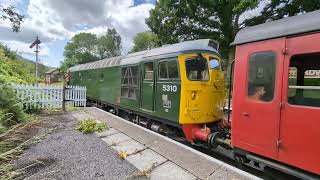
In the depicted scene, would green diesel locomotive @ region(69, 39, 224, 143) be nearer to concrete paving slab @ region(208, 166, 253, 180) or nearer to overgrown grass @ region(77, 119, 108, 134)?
overgrown grass @ region(77, 119, 108, 134)

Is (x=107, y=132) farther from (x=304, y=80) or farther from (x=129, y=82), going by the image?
(x=304, y=80)

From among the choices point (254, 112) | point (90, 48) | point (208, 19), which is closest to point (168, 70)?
point (254, 112)

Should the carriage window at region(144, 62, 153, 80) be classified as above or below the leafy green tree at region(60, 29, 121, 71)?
below

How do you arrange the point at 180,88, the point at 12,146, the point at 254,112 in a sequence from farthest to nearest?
the point at 180,88, the point at 12,146, the point at 254,112

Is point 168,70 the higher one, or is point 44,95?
point 168,70

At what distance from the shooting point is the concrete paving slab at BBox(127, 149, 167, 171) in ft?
18.6

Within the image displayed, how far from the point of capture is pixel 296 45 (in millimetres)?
4586

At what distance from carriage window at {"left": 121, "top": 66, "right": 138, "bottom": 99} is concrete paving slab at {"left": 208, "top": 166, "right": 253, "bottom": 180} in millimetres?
6204

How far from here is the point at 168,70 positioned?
29.1ft

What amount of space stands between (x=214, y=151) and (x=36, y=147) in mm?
4816

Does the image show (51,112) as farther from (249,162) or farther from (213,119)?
(249,162)

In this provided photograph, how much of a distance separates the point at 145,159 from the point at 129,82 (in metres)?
6.03

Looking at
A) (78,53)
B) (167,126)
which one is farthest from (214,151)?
(78,53)

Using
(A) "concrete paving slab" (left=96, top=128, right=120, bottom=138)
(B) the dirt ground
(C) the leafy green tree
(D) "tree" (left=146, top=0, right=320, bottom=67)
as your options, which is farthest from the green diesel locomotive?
(C) the leafy green tree
